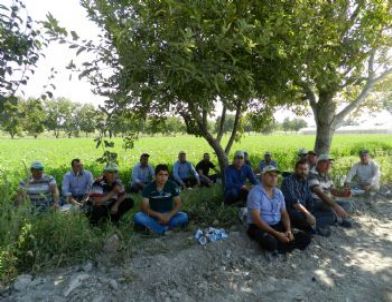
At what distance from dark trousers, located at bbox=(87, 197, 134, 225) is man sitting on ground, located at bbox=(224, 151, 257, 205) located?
2.14 metres

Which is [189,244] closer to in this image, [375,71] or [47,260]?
[47,260]

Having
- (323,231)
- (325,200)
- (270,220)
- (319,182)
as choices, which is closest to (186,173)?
(319,182)

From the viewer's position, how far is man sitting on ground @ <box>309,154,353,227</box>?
720 cm

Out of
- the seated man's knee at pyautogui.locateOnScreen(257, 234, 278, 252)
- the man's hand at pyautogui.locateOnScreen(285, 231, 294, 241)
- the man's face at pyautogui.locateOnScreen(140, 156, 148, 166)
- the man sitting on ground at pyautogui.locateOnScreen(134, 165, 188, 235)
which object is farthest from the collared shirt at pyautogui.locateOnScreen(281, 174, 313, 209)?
the man's face at pyautogui.locateOnScreen(140, 156, 148, 166)

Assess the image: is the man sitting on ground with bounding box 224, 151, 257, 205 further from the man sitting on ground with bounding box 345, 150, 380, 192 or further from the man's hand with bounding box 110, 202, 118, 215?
the man sitting on ground with bounding box 345, 150, 380, 192

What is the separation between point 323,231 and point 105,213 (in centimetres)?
383

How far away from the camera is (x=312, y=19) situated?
21.6ft

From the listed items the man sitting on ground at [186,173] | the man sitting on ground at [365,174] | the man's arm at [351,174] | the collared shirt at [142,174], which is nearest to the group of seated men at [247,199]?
the man's arm at [351,174]

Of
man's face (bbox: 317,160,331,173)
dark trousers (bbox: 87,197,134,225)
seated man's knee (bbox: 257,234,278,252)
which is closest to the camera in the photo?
seated man's knee (bbox: 257,234,278,252)

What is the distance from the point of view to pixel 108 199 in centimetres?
717

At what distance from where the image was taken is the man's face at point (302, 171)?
6773 mm

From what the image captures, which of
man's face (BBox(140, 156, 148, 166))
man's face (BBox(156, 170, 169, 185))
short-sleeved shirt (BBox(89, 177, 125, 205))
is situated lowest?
short-sleeved shirt (BBox(89, 177, 125, 205))

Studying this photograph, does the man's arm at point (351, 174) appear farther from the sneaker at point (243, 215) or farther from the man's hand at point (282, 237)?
the man's hand at point (282, 237)

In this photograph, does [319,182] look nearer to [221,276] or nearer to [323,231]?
[323,231]
